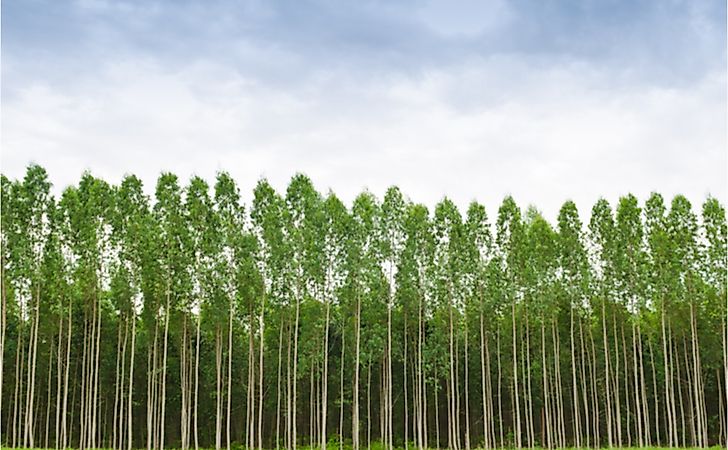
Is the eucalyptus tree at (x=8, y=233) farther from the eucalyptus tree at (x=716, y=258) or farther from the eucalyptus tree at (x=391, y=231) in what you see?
the eucalyptus tree at (x=716, y=258)

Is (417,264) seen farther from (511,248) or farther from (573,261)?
(573,261)

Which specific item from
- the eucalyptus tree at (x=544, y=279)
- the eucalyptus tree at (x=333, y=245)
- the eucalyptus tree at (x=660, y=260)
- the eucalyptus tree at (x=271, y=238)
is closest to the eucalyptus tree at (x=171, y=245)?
the eucalyptus tree at (x=271, y=238)

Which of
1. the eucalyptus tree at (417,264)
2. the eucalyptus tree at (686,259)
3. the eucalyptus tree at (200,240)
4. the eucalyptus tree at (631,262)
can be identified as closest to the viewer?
the eucalyptus tree at (200,240)

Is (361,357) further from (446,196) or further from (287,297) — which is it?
(446,196)

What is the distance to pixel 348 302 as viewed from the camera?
33469 millimetres

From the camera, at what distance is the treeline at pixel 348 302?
97.2 feet

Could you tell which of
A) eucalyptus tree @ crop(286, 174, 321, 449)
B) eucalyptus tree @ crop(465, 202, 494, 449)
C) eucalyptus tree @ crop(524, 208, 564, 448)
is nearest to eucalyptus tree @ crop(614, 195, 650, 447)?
eucalyptus tree @ crop(524, 208, 564, 448)

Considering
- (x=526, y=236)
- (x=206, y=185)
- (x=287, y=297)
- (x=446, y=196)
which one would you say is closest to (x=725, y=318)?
(x=526, y=236)

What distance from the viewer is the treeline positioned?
97.2 feet

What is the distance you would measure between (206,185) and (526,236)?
1492 centimetres

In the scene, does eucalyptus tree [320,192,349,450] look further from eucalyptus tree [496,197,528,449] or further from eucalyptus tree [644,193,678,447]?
eucalyptus tree [644,193,678,447]

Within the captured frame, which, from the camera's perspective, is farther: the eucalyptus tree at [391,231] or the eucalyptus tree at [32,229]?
the eucalyptus tree at [391,231]

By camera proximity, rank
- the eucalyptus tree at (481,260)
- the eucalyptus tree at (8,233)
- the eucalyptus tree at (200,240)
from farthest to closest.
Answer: the eucalyptus tree at (481,260), the eucalyptus tree at (200,240), the eucalyptus tree at (8,233)

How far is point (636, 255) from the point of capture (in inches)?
1307
